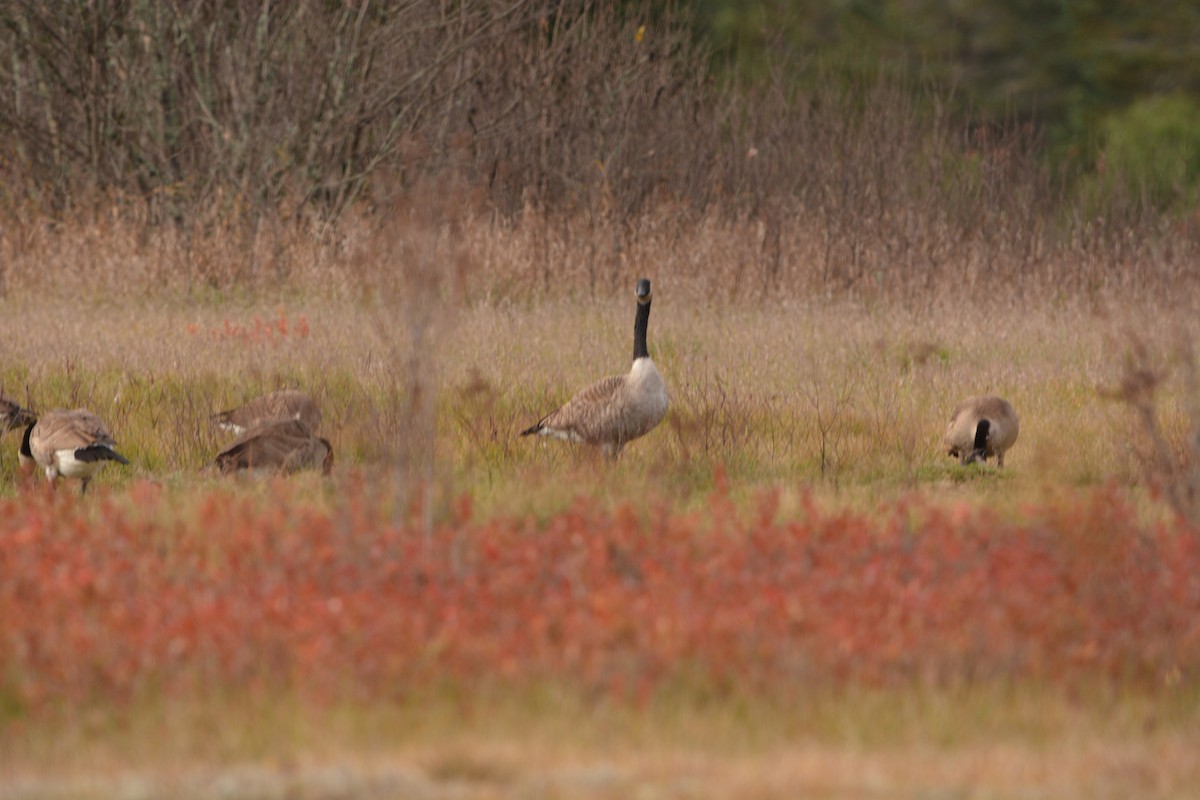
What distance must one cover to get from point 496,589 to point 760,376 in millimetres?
6139

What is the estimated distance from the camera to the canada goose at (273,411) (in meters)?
9.80

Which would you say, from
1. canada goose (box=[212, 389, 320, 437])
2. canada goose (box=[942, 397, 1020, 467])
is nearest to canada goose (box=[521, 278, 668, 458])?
canada goose (box=[212, 389, 320, 437])

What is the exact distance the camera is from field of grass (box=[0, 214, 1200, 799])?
4621mm

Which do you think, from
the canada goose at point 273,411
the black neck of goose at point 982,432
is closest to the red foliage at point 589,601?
the black neck of goose at point 982,432

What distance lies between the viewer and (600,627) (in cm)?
531

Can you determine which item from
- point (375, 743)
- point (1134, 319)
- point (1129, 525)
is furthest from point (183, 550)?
point (1134, 319)

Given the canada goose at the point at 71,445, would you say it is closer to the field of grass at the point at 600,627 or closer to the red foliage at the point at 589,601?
the field of grass at the point at 600,627

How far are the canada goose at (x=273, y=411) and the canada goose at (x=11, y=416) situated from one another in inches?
44.0

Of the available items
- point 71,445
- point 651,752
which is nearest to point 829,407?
point 71,445

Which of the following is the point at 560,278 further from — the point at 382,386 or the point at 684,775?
the point at 684,775

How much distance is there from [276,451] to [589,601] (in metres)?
3.55

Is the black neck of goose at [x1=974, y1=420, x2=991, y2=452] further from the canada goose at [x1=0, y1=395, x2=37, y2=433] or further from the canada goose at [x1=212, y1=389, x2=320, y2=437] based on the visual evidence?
the canada goose at [x1=0, y1=395, x2=37, y2=433]

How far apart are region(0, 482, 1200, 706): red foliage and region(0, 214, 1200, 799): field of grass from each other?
1 centimetres

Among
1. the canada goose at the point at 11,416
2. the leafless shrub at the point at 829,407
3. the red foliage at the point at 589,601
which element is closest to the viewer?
the red foliage at the point at 589,601
